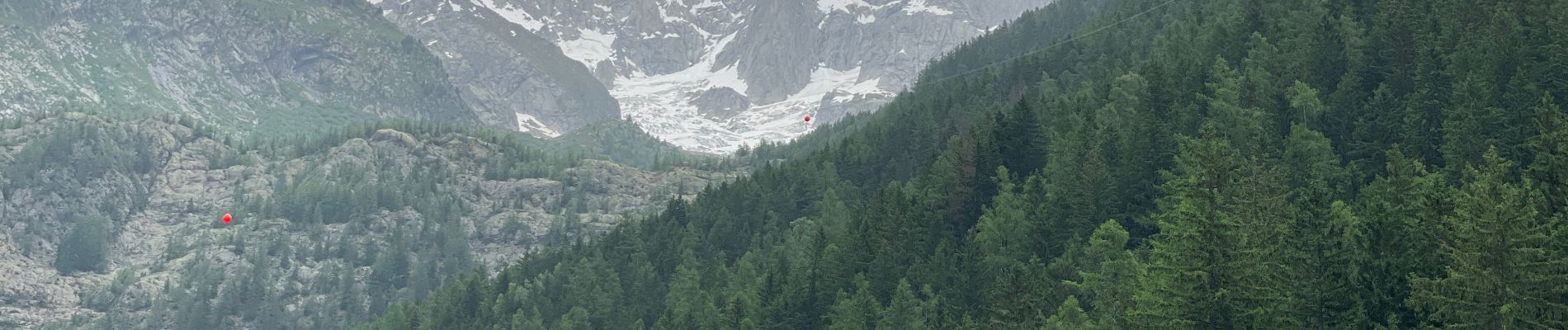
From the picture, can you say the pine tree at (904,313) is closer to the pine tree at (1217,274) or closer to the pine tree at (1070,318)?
the pine tree at (1070,318)

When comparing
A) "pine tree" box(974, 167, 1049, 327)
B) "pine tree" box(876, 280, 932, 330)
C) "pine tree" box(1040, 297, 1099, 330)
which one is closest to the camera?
"pine tree" box(1040, 297, 1099, 330)

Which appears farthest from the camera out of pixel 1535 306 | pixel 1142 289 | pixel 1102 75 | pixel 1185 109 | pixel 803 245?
pixel 1102 75

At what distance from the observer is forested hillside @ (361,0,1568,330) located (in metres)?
82.9

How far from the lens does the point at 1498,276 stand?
75250mm

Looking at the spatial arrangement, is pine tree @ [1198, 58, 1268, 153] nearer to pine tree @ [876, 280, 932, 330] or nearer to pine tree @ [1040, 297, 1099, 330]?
pine tree @ [876, 280, 932, 330]

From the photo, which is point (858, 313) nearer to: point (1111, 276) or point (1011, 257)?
point (1011, 257)

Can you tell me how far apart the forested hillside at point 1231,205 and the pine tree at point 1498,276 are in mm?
126

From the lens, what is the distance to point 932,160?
179125 millimetres

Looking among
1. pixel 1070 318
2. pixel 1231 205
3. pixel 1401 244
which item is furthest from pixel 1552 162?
pixel 1070 318

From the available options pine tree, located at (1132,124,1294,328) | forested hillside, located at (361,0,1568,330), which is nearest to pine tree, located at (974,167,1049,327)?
forested hillside, located at (361,0,1568,330)

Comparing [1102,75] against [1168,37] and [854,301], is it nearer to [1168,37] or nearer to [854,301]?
[1168,37]

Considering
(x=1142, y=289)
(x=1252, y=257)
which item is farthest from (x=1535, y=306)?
(x=1142, y=289)

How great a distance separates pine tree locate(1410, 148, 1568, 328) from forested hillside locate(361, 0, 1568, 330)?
13 cm

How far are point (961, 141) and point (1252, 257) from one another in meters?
81.8
